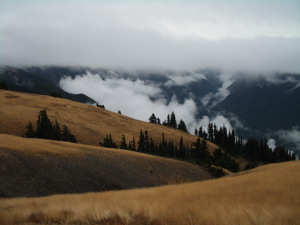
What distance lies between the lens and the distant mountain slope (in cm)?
2589

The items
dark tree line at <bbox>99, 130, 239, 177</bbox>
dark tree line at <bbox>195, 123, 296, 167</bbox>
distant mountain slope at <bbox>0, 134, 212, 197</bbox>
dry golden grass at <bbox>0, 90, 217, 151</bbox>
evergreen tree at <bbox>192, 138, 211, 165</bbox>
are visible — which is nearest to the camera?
distant mountain slope at <bbox>0, 134, 212, 197</bbox>

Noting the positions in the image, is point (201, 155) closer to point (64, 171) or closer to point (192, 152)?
point (192, 152)

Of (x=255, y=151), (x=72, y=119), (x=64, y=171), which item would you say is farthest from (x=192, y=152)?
(x=255, y=151)

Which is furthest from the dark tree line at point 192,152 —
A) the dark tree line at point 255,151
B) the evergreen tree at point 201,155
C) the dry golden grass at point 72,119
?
the dark tree line at point 255,151

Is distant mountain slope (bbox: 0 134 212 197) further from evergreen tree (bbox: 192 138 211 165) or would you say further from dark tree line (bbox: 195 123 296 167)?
dark tree line (bbox: 195 123 296 167)

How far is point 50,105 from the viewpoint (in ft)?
415

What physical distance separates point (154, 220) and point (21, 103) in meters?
120

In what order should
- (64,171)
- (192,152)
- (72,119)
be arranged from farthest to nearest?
(72,119), (192,152), (64,171)

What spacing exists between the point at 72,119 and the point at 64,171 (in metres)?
84.7

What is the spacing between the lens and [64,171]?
109 feet

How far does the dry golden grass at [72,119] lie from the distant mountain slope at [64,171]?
4300cm

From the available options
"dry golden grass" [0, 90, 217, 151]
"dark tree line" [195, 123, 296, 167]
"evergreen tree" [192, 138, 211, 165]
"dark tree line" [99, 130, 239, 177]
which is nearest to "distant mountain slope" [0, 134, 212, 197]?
"evergreen tree" [192, 138, 211, 165]

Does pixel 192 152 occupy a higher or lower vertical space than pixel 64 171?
higher

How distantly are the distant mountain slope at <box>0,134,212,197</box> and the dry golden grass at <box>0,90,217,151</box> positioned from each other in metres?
43.0
